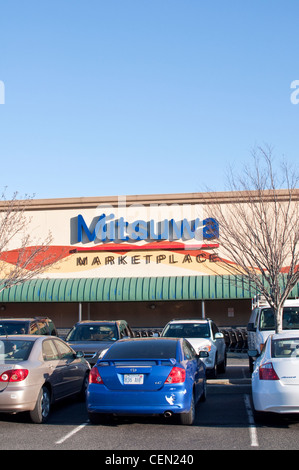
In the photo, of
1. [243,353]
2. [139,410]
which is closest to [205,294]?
[243,353]

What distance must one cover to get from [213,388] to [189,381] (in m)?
4.76

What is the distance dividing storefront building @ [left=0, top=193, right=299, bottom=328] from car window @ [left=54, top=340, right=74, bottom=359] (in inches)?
621

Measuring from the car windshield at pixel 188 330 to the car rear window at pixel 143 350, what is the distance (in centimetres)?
631

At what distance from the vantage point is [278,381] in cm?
836

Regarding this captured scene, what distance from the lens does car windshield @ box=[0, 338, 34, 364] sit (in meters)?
9.59

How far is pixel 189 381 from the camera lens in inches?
352

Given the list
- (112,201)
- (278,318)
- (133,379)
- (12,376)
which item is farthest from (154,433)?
(112,201)

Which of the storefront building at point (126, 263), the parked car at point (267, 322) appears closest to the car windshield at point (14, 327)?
the parked car at point (267, 322)

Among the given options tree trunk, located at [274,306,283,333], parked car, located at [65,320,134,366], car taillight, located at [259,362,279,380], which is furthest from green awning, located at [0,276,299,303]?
car taillight, located at [259,362,279,380]

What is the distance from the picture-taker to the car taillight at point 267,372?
845 centimetres

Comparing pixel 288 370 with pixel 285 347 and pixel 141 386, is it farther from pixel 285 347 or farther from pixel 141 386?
pixel 141 386

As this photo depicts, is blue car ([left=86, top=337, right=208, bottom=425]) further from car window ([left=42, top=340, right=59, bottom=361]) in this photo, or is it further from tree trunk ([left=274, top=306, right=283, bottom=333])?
tree trunk ([left=274, top=306, right=283, bottom=333])

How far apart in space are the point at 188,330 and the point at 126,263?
504 inches

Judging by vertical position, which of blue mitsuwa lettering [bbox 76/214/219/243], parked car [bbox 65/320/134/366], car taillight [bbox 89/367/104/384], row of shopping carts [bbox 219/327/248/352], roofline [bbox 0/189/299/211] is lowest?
row of shopping carts [bbox 219/327/248/352]
